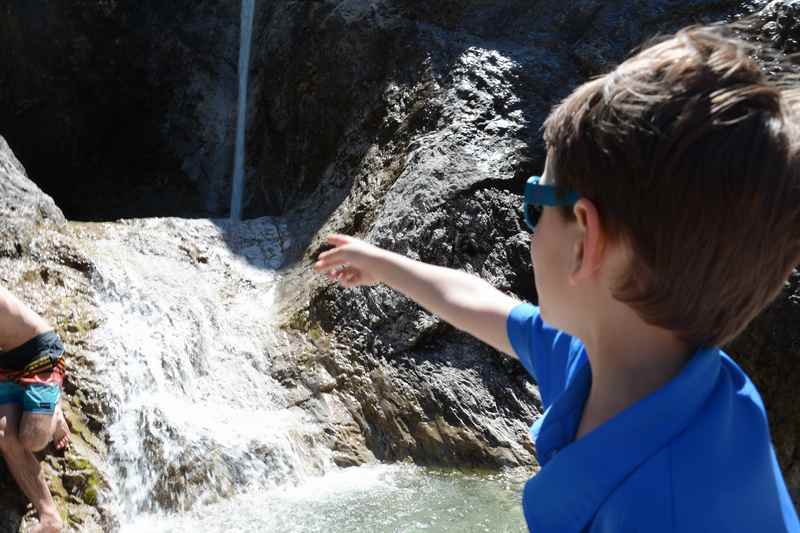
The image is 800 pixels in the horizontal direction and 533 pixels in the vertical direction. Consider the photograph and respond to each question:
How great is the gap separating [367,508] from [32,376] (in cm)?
156

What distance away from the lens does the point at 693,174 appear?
3.08 ft

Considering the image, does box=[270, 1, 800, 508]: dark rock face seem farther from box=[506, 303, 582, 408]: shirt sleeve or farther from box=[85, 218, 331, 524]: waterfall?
box=[506, 303, 582, 408]: shirt sleeve

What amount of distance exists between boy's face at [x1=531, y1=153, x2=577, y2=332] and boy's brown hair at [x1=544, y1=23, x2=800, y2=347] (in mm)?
67

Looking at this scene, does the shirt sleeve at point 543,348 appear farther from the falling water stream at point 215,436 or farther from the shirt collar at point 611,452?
the falling water stream at point 215,436

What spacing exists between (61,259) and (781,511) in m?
4.38

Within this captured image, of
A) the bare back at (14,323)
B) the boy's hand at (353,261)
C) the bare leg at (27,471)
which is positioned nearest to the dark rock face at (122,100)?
the bare back at (14,323)

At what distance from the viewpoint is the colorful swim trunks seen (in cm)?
340

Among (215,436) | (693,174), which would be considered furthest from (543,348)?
(215,436)

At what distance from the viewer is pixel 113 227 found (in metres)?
5.89

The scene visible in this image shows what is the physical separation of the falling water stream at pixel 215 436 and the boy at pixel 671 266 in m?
2.89

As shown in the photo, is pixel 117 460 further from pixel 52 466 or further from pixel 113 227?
pixel 113 227

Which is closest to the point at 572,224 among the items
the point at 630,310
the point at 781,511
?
the point at 630,310

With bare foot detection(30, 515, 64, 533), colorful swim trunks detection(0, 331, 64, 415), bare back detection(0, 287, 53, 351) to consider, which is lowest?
bare foot detection(30, 515, 64, 533)

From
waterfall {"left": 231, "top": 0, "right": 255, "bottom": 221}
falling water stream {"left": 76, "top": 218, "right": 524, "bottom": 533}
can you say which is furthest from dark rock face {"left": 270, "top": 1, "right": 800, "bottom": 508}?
waterfall {"left": 231, "top": 0, "right": 255, "bottom": 221}
